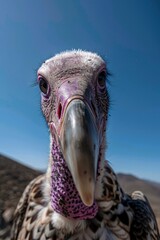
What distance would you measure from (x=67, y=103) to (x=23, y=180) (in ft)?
16.2

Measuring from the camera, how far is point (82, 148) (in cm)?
195

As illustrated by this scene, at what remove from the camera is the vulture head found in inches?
77.4

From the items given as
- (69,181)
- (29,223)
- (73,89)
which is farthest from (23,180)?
(73,89)

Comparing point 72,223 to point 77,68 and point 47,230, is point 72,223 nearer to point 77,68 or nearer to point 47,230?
point 47,230

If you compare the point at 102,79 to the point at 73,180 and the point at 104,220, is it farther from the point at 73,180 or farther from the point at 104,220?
the point at 104,220

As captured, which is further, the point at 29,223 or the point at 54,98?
the point at 29,223

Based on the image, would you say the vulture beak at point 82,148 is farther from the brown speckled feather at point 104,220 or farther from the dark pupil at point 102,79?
the brown speckled feather at point 104,220

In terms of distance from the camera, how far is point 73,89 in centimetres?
234

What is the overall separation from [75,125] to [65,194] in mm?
847

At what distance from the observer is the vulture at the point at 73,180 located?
2.25 metres

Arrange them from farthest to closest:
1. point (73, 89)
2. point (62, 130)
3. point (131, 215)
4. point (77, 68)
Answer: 1. point (131, 215)
2. point (77, 68)
3. point (73, 89)
4. point (62, 130)

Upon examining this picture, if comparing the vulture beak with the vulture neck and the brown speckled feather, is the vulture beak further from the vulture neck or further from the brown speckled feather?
the brown speckled feather

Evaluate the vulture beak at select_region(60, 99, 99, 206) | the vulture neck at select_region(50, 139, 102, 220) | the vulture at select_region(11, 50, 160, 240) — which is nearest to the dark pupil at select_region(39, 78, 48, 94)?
the vulture at select_region(11, 50, 160, 240)

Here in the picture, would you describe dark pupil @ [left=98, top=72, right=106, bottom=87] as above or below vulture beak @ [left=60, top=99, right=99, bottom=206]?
above
